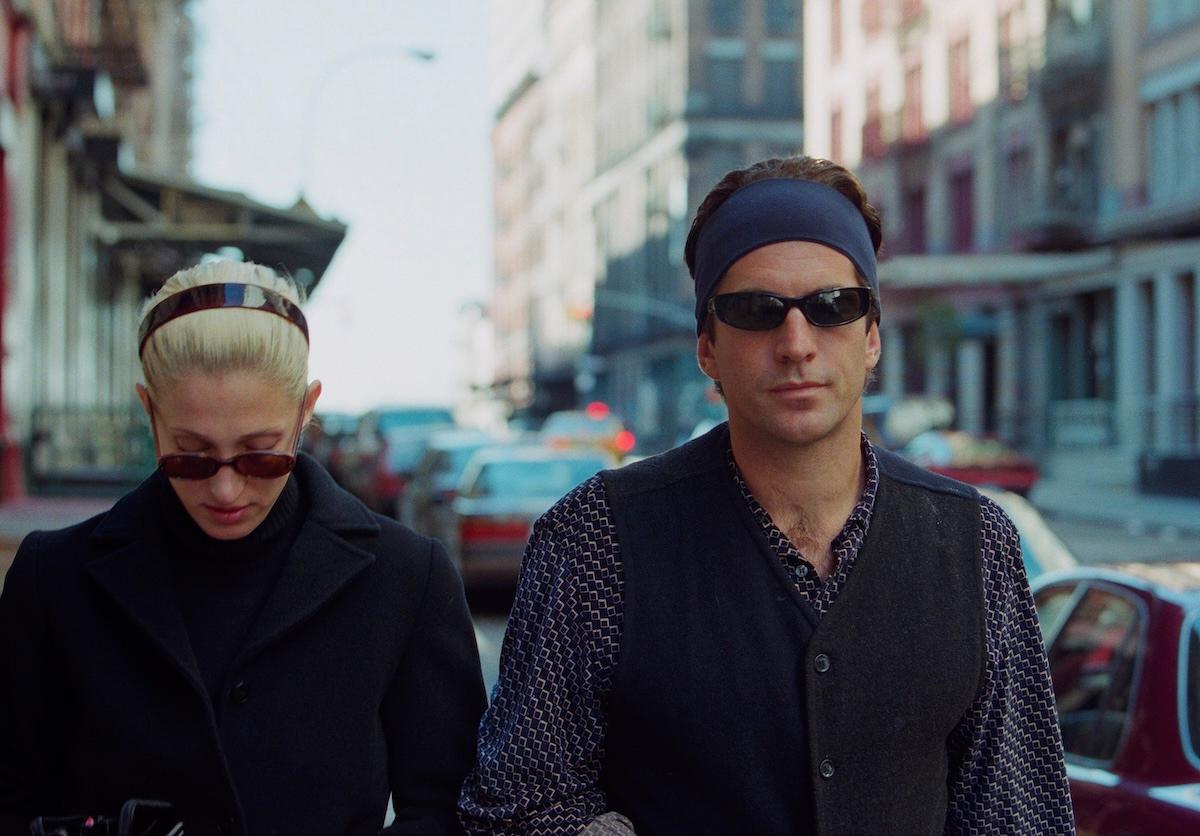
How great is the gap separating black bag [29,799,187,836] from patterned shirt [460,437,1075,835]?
476 millimetres

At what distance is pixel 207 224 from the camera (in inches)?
729

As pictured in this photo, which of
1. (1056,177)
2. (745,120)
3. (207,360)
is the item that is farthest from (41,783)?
(745,120)

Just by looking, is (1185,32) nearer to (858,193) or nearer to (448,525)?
(448,525)

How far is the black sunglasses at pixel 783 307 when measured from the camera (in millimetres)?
2730

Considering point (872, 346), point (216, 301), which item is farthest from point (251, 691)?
point (872, 346)

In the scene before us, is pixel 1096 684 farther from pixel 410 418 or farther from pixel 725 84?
pixel 725 84

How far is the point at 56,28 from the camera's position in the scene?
21.0 meters

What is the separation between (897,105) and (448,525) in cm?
3787

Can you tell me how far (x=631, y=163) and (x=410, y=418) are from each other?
53.8 metres

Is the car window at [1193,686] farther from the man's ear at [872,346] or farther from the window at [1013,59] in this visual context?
the window at [1013,59]

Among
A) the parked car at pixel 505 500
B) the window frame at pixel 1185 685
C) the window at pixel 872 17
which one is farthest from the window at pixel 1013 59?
the window frame at pixel 1185 685

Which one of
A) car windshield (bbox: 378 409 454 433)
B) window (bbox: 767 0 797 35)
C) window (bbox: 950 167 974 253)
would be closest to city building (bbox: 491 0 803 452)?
window (bbox: 767 0 797 35)

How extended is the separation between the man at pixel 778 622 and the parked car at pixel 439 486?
1312 cm

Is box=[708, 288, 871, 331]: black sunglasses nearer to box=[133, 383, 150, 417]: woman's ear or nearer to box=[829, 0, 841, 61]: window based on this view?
box=[133, 383, 150, 417]: woman's ear
